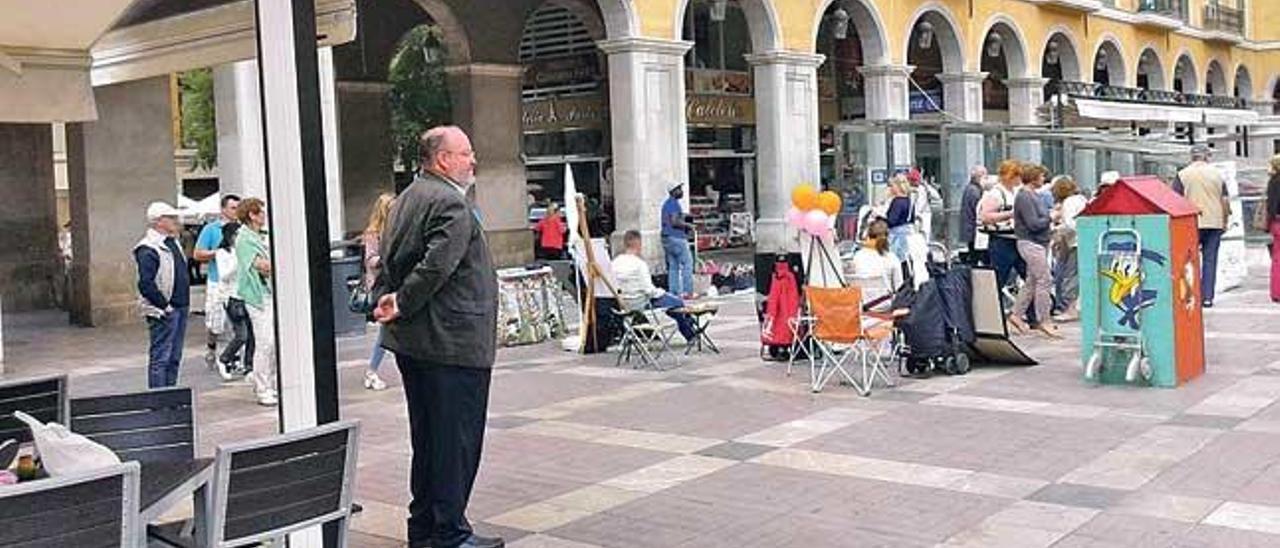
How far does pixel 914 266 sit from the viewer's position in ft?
34.9

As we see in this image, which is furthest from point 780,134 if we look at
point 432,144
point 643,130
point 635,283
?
point 432,144

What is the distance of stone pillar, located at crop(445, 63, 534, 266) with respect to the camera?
2345 centimetres

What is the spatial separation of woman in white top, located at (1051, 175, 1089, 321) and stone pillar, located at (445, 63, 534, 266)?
39.3 feet

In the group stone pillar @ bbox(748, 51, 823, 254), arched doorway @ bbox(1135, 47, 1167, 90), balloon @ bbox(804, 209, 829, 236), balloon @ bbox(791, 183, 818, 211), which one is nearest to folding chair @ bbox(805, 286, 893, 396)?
balloon @ bbox(804, 209, 829, 236)

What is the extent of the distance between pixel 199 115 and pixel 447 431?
3337 centimetres

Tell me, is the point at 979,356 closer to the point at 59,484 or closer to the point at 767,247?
the point at 59,484

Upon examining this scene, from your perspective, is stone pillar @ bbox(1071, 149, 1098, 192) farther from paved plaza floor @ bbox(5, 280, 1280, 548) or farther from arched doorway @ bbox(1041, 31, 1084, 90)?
arched doorway @ bbox(1041, 31, 1084, 90)

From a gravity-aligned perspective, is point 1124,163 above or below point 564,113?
below

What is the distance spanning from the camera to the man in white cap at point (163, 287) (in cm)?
949

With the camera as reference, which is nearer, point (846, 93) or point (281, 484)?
point (281, 484)

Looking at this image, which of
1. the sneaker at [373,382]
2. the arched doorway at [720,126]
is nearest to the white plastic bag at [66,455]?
the sneaker at [373,382]

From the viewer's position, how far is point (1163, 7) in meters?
38.5

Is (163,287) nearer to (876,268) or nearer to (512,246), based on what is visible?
(876,268)

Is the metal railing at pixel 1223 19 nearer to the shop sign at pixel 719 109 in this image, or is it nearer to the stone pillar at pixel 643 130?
the shop sign at pixel 719 109
